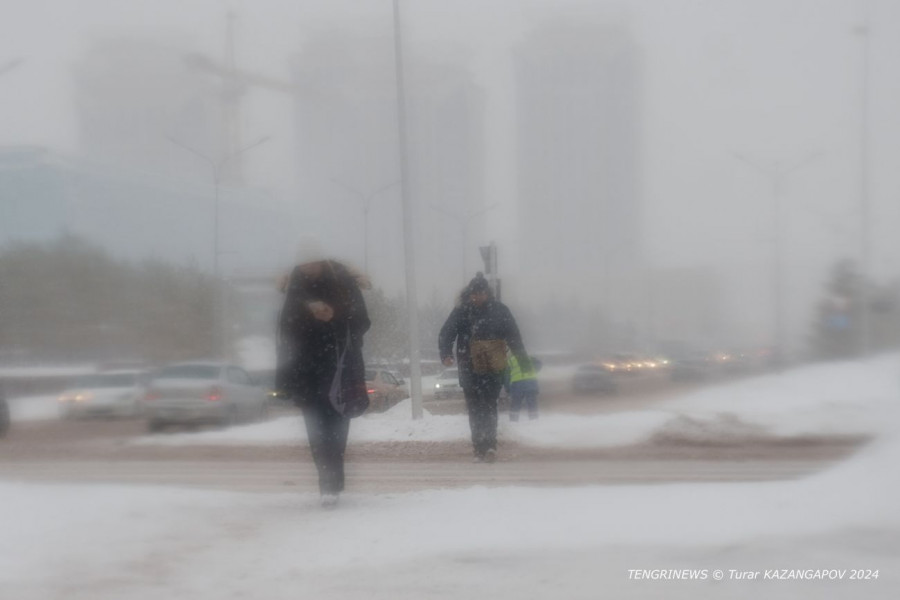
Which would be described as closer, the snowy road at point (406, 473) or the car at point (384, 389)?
the snowy road at point (406, 473)

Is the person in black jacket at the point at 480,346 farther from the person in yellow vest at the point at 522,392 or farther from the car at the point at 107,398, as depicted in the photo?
the car at the point at 107,398

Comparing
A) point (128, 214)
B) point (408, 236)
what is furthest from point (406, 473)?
point (128, 214)

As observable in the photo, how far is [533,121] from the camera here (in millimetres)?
19172

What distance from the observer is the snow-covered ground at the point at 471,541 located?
4.16 m

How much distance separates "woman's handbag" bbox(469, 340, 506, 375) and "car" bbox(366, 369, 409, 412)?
24.4 ft

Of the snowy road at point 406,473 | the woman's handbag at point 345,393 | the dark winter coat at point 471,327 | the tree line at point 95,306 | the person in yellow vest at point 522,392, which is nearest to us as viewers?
the woman's handbag at point 345,393

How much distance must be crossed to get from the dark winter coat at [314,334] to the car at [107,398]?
7777 millimetres

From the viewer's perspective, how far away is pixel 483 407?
848 cm

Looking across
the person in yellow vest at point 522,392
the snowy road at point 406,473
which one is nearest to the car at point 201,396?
the snowy road at point 406,473

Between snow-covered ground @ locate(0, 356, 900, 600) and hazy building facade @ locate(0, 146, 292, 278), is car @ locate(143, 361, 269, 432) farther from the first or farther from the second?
snow-covered ground @ locate(0, 356, 900, 600)

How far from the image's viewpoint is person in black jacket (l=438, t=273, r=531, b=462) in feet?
27.9

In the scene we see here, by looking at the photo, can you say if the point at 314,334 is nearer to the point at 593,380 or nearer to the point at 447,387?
the point at 593,380

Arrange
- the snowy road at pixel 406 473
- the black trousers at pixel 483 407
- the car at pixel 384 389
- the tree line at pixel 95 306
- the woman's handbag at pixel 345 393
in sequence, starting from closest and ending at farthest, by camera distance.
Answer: the woman's handbag at pixel 345 393
the snowy road at pixel 406 473
the black trousers at pixel 483 407
the tree line at pixel 95 306
the car at pixel 384 389

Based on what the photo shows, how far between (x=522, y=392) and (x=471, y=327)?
3.44 meters
